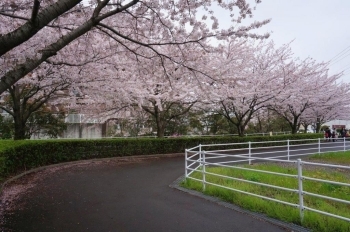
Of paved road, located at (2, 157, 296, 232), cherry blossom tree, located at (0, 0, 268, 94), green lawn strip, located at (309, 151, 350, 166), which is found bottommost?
paved road, located at (2, 157, 296, 232)

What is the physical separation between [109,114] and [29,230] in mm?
14772

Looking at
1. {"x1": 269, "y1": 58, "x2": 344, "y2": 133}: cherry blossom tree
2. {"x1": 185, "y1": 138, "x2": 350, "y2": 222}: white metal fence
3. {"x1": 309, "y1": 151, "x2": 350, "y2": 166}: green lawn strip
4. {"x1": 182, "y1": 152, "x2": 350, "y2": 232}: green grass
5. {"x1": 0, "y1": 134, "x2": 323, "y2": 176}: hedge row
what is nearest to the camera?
{"x1": 182, "y1": 152, "x2": 350, "y2": 232}: green grass

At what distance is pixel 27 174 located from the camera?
10.2 metres

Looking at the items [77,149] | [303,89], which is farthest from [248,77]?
[77,149]

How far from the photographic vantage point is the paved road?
496cm

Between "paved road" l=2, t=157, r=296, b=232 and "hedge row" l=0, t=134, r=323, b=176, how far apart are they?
116cm

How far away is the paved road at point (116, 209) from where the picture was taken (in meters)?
4.96

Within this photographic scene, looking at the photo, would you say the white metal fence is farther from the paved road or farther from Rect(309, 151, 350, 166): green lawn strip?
the paved road

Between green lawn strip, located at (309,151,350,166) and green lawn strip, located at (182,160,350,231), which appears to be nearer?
green lawn strip, located at (182,160,350,231)

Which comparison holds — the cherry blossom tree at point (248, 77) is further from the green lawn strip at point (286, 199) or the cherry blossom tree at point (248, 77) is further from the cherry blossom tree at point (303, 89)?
the green lawn strip at point (286, 199)

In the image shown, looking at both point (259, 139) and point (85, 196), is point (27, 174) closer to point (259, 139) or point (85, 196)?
point (85, 196)

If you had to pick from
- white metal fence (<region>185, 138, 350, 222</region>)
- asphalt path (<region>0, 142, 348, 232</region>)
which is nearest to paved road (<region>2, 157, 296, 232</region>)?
asphalt path (<region>0, 142, 348, 232</region>)

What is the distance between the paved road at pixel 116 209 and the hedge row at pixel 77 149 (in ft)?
3.81

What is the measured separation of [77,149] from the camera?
1411 centimetres
